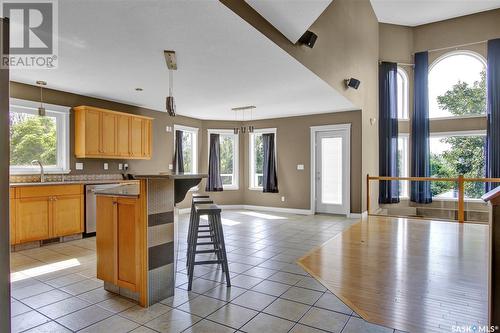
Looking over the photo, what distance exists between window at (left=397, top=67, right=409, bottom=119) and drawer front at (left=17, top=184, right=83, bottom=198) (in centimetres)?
817

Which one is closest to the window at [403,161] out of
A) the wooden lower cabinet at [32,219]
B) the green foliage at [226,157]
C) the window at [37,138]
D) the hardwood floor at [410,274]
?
the hardwood floor at [410,274]

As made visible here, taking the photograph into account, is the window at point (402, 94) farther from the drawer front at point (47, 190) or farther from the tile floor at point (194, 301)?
the drawer front at point (47, 190)

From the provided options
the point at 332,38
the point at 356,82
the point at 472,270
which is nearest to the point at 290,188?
the point at 356,82

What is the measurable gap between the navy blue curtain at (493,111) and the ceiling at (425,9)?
A: 942 mm

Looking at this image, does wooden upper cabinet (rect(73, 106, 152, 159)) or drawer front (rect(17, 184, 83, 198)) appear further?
wooden upper cabinet (rect(73, 106, 152, 159))

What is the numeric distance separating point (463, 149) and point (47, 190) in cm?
927

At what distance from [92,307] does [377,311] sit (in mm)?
2373

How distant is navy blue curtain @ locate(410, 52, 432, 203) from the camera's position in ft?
26.2

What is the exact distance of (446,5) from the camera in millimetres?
7258

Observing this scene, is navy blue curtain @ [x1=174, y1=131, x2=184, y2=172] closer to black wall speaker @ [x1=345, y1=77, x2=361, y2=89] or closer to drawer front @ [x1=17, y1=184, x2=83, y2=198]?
drawer front @ [x1=17, y1=184, x2=83, y2=198]

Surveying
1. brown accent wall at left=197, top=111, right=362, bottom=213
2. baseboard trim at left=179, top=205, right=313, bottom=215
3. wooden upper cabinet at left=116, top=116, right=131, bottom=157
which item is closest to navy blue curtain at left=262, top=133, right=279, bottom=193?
brown accent wall at left=197, top=111, right=362, bottom=213

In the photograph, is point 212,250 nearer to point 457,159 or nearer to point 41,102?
point 41,102

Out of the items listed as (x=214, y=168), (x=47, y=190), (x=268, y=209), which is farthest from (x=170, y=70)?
(x=268, y=209)

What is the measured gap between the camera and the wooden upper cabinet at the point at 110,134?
16.9ft
